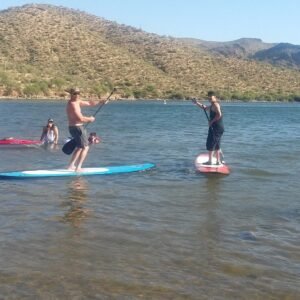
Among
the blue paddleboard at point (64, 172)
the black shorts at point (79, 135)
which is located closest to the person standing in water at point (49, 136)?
the blue paddleboard at point (64, 172)

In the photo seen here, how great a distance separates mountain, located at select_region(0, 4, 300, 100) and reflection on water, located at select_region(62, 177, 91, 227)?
198ft

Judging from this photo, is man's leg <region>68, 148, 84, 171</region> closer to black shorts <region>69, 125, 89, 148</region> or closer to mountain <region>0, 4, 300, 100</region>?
black shorts <region>69, 125, 89, 148</region>

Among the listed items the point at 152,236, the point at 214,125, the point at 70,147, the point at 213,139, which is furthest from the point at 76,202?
the point at 214,125

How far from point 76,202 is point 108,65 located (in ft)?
272

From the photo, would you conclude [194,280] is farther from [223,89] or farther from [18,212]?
[223,89]

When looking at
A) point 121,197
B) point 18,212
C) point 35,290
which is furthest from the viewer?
point 121,197

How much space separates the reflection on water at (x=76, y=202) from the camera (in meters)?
8.16

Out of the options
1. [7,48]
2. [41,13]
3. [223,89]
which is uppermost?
[41,13]

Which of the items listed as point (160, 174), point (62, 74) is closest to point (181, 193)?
point (160, 174)

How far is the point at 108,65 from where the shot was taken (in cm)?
9088

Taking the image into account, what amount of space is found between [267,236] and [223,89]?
284ft

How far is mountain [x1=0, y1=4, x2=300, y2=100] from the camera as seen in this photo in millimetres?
78000

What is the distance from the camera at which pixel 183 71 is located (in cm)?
9719

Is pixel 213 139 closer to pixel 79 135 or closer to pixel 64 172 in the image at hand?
pixel 79 135
